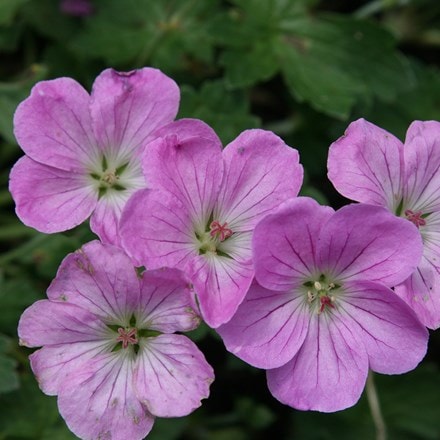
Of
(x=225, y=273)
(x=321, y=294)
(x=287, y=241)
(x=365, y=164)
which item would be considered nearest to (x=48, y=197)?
(x=225, y=273)

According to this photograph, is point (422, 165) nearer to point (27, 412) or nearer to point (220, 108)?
point (220, 108)

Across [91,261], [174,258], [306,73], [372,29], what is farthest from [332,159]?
[372,29]

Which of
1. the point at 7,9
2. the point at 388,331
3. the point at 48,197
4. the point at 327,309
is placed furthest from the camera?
the point at 7,9

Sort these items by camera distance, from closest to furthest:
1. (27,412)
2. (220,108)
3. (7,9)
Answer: (27,412), (220,108), (7,9)

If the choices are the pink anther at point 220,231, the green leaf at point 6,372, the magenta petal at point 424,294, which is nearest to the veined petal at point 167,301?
the pink anther at point 220,231

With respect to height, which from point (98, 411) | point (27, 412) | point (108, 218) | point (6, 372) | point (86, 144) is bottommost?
point (27, 412)

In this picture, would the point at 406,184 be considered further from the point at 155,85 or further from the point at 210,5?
the point at 210,5

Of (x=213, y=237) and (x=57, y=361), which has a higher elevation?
(x=213, y=237)
